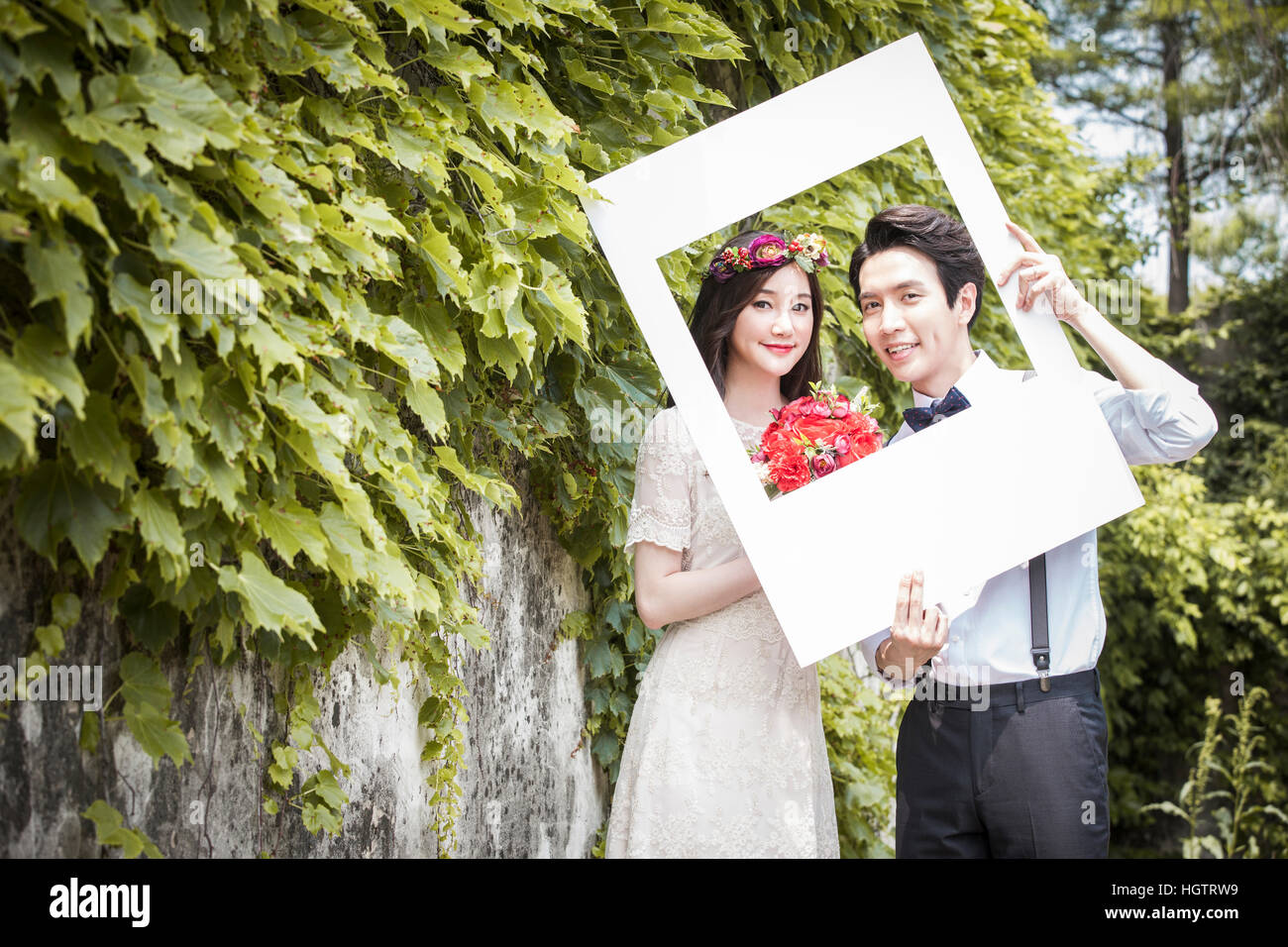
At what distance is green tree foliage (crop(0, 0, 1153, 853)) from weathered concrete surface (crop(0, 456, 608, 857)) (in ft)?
0.12

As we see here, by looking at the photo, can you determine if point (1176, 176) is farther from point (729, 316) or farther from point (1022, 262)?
point (729, 316)

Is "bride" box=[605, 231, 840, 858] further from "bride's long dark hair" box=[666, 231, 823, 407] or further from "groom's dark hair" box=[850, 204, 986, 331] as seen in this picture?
"groom's dark hair" box=[850, 204, 986, 331]

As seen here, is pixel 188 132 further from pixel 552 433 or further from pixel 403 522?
pixel 552 433

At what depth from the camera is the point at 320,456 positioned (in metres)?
1.43

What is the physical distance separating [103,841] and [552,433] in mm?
1126

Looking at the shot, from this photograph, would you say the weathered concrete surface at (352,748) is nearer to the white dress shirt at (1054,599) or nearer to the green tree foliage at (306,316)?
the green tree foliage at (306,316)

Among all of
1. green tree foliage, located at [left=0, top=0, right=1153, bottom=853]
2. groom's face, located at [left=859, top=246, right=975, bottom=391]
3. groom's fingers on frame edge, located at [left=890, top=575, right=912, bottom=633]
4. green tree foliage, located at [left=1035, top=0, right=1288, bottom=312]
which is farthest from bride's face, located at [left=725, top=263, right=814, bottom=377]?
green tree foliage, located at [left=1035, top=0, right=1288, bottom=312]

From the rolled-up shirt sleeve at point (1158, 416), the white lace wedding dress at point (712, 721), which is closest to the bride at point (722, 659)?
the white lace wedding dress at point (712, 721)

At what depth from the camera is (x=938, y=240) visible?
6.40 feet

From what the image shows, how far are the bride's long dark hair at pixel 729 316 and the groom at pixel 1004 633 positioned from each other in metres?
0.16

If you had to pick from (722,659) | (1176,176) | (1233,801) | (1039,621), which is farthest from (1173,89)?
(722,659)

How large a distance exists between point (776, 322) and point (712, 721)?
78cm

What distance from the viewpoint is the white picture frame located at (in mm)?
1790

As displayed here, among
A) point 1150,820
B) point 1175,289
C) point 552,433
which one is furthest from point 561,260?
point 1175,289
